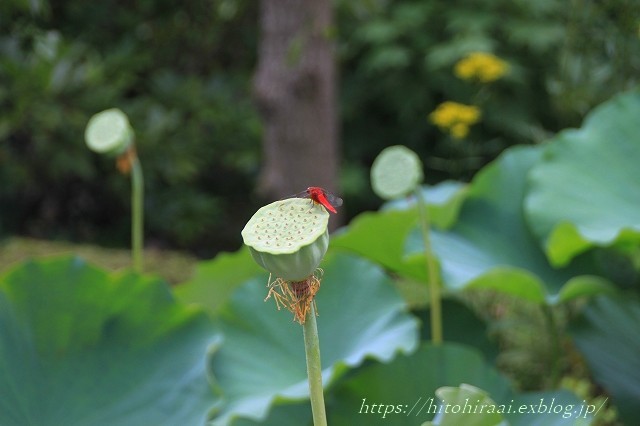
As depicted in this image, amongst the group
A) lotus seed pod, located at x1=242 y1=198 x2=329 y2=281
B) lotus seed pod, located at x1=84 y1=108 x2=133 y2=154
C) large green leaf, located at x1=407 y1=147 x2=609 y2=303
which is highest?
lotus seed pod, located at x1=84 y1=108 x2=133 y2=154

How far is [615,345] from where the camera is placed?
1.24 metres

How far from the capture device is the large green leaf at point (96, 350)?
98cm

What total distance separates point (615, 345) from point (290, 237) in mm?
763

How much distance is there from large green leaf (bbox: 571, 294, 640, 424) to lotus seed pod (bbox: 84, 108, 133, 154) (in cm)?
76

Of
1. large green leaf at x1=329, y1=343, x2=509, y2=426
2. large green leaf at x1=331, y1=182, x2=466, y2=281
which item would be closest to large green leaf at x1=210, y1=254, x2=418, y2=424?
large green leaf at x1=329, y1=343, x2=509, y2=426

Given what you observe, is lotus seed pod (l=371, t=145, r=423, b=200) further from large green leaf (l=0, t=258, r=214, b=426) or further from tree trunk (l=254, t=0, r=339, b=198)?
tree trunk (l=254, t=0, r=339, b=198)

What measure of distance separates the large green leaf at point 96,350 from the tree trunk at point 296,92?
210 centimetres

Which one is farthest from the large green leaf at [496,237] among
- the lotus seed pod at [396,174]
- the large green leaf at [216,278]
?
the large green leaf at [216,278]

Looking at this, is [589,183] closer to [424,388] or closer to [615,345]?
[615,345]

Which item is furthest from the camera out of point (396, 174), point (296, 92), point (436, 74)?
point (436, 74)

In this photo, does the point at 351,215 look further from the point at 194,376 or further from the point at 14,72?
the point at 194,376

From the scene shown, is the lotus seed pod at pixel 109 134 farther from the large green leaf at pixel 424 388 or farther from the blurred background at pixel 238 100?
the blurred background at pixel 238 100

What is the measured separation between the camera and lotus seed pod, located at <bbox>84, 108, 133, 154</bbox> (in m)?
1.25

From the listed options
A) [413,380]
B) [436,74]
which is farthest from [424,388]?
[436,74]
